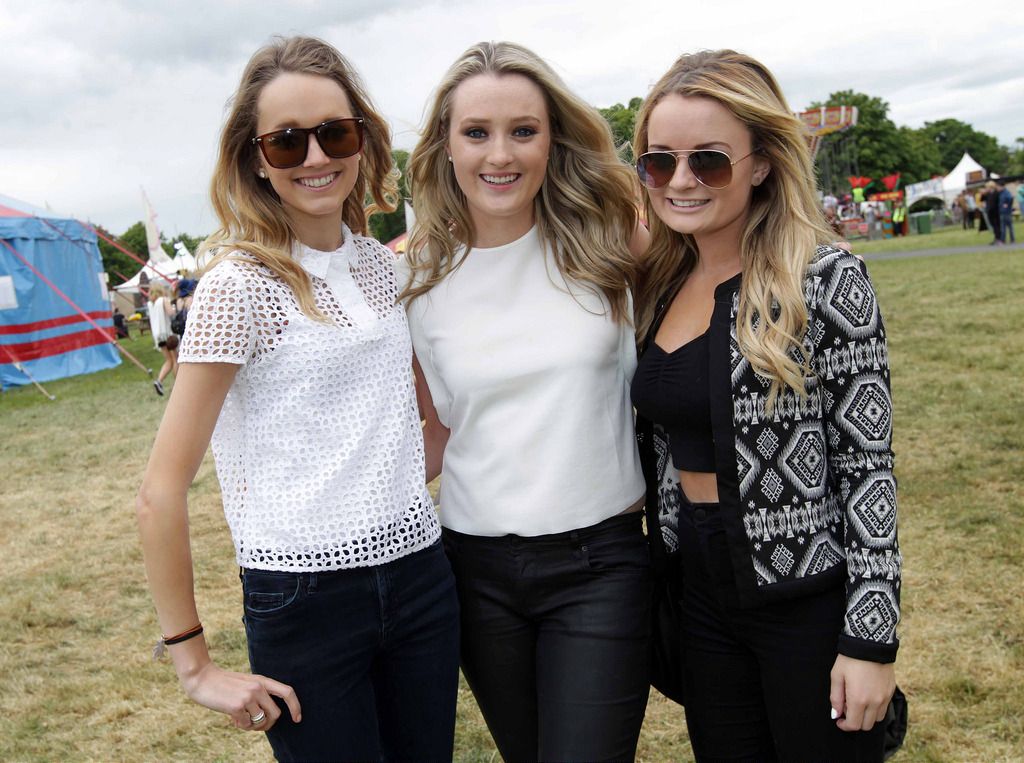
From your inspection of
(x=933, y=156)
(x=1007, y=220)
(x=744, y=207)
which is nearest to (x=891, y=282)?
(x=1007, y=220)

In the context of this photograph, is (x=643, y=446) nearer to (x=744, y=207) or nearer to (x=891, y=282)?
(x=744, y=207)

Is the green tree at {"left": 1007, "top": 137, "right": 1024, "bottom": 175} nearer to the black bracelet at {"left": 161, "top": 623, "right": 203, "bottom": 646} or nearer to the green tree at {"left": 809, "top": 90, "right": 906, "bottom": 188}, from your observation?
the green tree at {"left": 809, "top": 90, "right": 906, "bottom": 188}

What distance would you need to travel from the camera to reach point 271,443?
193cm

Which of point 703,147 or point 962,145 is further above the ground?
point 962,145

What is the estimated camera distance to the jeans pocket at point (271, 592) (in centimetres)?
190

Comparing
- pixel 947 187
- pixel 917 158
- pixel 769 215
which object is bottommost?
pixel 769 215

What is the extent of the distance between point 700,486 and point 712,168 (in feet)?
2.59

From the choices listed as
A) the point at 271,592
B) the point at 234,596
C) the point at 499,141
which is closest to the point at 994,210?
the point at 234,596

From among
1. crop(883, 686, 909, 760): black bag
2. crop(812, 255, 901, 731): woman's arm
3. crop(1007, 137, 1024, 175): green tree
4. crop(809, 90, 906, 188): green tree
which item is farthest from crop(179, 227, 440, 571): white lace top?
crop(1007, 137, 1024, 175): green tree

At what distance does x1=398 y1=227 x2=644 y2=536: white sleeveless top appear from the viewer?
7.52ft

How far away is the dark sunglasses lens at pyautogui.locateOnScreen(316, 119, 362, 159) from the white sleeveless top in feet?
1.44

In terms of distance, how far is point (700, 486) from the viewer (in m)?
2.21

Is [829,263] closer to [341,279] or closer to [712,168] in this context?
[712,168]

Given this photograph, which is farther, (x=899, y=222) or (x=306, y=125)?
(x=899, y=222)
